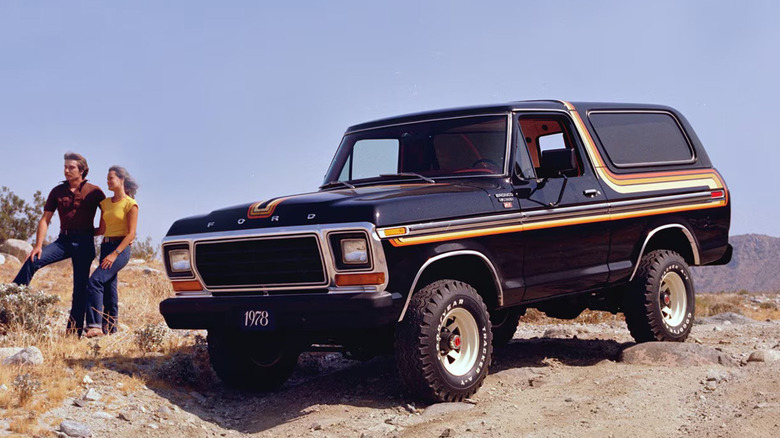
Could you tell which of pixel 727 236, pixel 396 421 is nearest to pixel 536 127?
pixel 727 236

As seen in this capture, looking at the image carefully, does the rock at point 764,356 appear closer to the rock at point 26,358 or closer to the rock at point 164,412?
the rock at point 164,412

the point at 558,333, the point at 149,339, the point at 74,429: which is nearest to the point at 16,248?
the point at 149,339

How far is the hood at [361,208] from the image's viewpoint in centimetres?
613

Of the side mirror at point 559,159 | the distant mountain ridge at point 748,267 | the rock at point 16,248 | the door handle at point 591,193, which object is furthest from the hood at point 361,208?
the distant mountain ridge at point 748,267

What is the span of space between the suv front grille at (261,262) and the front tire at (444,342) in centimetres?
74

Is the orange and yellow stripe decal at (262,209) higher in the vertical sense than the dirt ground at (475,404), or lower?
higher

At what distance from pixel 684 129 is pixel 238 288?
5.42 m

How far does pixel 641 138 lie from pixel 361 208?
13.5 ft

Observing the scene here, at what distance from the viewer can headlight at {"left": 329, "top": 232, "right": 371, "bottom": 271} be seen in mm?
6059

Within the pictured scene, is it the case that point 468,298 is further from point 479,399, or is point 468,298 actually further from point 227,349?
point 227,349

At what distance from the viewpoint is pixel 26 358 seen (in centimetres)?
740

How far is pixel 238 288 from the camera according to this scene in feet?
22.1

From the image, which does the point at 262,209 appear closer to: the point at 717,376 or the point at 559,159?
the point at 559,159

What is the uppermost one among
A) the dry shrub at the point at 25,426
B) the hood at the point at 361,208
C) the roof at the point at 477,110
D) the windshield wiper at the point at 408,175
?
the roof at the point at 477,110
